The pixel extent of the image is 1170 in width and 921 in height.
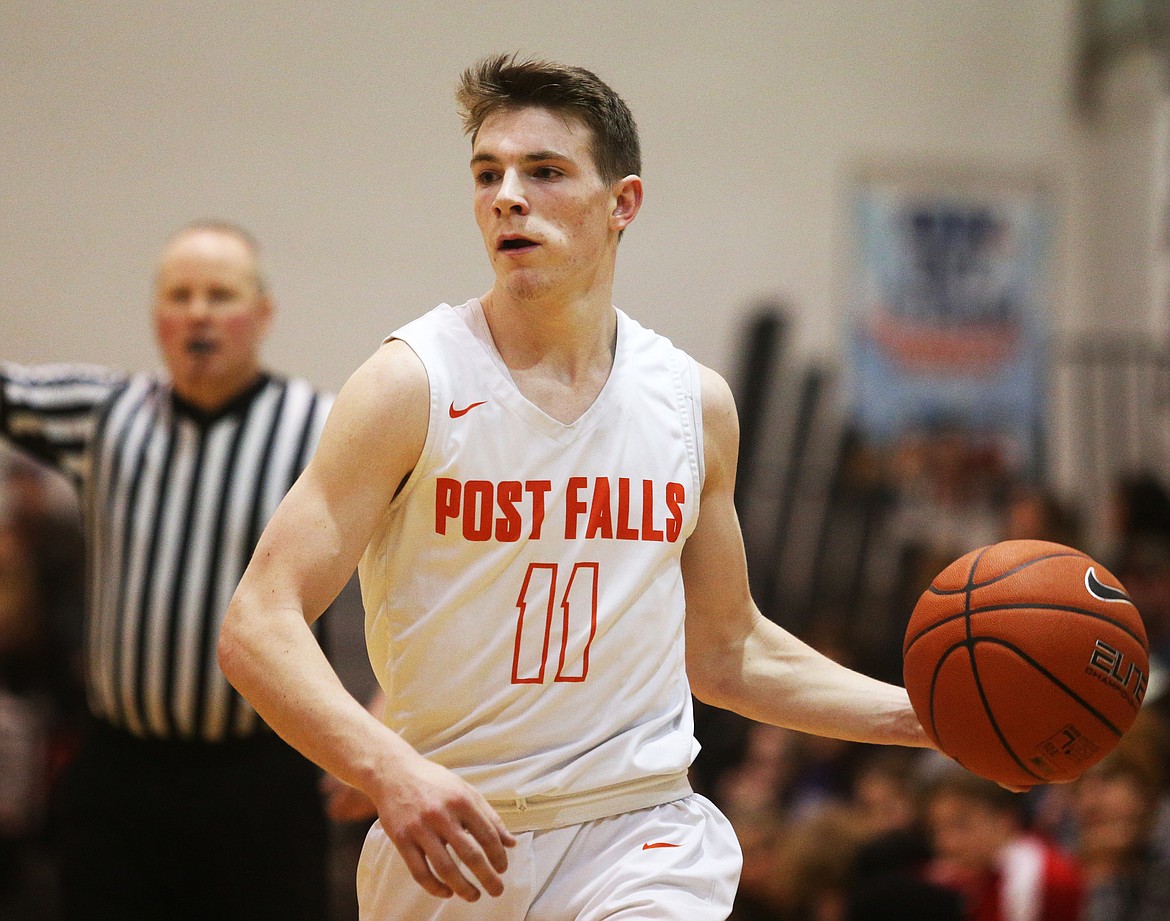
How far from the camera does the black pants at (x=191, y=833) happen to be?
141 inches

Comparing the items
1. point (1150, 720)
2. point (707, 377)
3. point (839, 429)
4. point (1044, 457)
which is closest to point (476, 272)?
point (839, 429)

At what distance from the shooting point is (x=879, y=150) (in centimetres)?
993

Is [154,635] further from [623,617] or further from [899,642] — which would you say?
[899,642]

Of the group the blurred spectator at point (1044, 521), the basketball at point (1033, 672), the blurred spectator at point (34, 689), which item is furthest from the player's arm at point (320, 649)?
the blurred spectator at point (1044, 521)

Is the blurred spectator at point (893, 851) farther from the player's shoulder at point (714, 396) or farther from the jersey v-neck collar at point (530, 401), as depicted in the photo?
the jersey v-neck collar at point (530, 401)

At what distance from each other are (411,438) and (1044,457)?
27.5ft

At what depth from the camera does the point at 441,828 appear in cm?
189

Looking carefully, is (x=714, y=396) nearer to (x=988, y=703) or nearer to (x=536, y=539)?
(x=536, y=539)

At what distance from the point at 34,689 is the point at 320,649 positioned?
200 inches

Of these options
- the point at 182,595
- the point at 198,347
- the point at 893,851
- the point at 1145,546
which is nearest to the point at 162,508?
the point at 182,595

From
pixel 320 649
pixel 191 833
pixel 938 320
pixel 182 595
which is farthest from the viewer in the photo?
pixel 938 320

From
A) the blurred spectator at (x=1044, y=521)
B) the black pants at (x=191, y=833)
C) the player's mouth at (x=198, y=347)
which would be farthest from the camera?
the blurred spectator at (x=1044, y=521)

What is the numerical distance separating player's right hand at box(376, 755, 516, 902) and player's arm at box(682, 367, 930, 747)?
890 millimetres

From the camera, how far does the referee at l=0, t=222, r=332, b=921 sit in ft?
11.9
